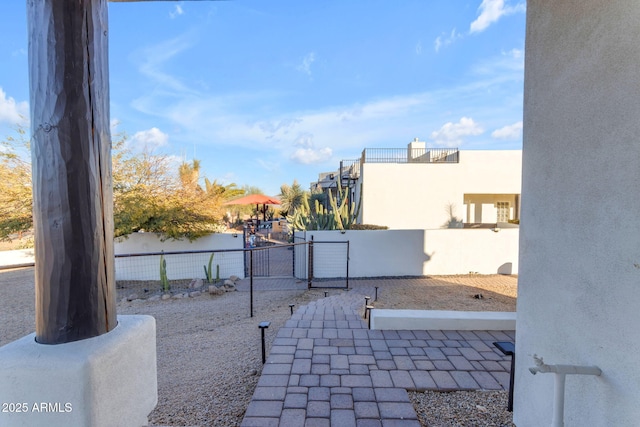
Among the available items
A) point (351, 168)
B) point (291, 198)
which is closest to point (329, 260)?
point (351, 168)

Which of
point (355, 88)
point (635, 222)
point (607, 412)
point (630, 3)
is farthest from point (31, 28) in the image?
point (355, 88)

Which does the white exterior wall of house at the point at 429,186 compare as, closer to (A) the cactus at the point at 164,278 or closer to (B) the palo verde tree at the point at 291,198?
(A) the cactus at the point at 164,278

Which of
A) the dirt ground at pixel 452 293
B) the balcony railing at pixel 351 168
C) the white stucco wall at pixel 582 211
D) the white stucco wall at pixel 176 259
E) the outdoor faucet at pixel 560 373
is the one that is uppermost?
the balcony railing at pixel 351 168

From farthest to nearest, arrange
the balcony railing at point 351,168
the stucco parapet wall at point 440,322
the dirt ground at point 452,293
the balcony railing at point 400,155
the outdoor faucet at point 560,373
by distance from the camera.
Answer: the balcony railing at point 351,168 → the balcony railing at point 400,155 → the dirt ground at point 452,293 → the stucco parapet wall at point 440,322 → the outdoor faucet at point 560,373

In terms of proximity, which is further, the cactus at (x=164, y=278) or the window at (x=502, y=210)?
the window at (x=502, y=210)

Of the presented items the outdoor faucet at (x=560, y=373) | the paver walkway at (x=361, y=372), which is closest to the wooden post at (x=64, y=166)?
the paver walkway at (x=361, y=372)

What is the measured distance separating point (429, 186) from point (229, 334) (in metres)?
11.9

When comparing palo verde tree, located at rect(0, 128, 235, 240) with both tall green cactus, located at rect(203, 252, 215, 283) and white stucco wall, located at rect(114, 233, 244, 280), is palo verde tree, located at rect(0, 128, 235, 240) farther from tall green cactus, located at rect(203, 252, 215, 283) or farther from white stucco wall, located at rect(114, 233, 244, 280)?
tall green cactus, located at rect(203, 252, 215, 283)

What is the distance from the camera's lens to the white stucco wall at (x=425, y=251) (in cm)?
736

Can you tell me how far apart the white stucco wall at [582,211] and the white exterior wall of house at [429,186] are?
11.3 metres

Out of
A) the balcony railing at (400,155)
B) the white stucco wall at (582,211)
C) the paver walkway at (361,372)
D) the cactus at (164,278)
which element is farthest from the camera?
the balcony railing at (400,155)

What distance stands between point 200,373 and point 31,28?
2820 millimetres

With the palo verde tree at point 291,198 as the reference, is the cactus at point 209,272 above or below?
below

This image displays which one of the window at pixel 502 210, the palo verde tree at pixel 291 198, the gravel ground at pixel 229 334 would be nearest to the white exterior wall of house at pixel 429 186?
the window at pixel 502 210
